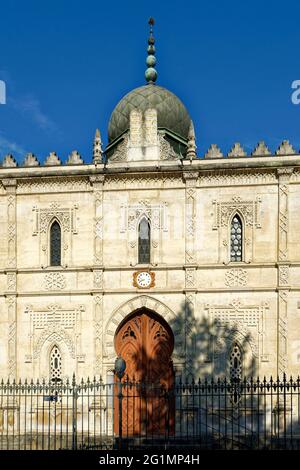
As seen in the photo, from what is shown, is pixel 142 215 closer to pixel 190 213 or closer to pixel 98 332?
pixel 190 213

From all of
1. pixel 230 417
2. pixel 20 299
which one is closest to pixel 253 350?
pixel 230 417

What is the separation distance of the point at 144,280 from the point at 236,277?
2.82 m

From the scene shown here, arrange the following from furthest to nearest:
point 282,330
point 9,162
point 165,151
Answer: point 9,162
point 165,151
point 282,330

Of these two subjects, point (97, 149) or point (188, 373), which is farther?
point (97, 149)

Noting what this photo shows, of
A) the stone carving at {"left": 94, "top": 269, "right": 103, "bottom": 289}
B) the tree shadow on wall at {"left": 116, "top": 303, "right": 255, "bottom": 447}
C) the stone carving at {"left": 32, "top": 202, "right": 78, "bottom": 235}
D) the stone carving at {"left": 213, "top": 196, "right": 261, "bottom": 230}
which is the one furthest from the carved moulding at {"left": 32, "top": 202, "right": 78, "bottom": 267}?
the stone carving at {"left": 213, "top": 196, "right": 261, "bottom": 230}

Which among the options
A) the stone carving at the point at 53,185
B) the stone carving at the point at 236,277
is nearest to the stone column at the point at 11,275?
the stone carving at the point at 53,185

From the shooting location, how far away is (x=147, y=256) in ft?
76.3

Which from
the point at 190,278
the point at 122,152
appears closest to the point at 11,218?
the point at 122,152

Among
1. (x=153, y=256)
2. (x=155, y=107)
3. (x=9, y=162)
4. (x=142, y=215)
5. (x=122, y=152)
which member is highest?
(x=155, y=107)

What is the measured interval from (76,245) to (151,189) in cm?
295

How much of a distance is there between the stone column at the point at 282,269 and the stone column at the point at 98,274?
17.7 ft

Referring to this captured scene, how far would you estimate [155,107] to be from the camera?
2683 cm

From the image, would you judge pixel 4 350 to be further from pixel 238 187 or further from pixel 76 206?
pixel 238 187
